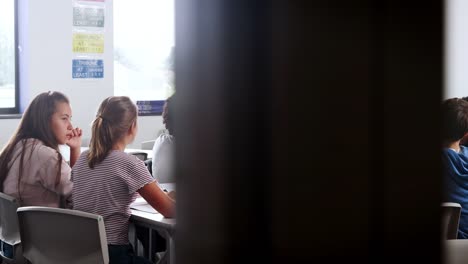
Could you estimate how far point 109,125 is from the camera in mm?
2793

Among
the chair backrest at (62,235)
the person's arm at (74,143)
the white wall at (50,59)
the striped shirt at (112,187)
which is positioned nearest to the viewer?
the chair backrest at (62,235)

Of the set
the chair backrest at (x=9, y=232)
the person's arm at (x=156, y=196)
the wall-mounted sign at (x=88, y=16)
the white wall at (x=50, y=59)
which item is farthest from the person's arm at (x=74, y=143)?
the wall-mounted sign at (x=88, y=16)

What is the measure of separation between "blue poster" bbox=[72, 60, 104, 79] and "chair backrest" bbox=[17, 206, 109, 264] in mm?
3093

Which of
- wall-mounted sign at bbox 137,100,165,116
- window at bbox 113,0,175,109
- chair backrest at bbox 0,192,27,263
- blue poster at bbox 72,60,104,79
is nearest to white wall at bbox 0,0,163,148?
blue poster at bbox 72,60,104,79

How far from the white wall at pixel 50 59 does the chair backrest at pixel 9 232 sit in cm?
236

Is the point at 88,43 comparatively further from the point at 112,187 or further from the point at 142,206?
the point at 112,187

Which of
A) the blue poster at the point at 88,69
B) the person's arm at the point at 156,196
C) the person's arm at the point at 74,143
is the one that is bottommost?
the person's arm at the point at 156,196

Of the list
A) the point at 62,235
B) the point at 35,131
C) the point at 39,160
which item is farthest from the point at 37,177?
the point at 62,235

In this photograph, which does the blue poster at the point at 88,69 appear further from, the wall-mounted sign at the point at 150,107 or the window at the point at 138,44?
the wall-mounted sign at the point at 150,107

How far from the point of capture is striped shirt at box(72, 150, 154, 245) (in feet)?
8.71

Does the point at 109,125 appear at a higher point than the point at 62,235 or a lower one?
higher

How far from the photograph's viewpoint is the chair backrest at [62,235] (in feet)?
7.89

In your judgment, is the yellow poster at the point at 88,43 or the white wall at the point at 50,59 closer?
the white wall at the point at 50,59

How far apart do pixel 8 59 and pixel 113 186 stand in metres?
3.17
